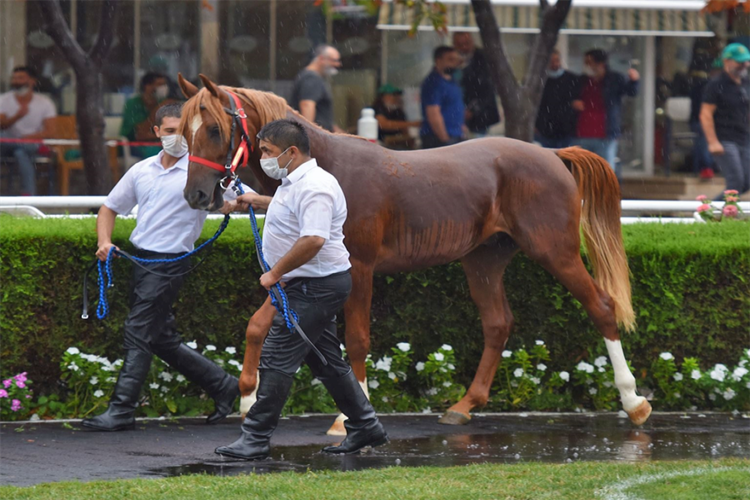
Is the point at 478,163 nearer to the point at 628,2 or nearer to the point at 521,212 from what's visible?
the point at 521,212

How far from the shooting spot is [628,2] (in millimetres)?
15781

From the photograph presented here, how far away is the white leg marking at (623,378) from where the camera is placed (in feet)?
24.8

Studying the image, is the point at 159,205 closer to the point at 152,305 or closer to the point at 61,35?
the point at 152,305

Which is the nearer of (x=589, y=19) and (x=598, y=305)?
(x=598, y=305)

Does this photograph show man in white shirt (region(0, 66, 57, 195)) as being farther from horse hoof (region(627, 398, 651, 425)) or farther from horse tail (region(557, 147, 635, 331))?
horse hoof (region(627, 398, 651, 425))

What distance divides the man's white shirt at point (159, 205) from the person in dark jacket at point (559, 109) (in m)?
7.36

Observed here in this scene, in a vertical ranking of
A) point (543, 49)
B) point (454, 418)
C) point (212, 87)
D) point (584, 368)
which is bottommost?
point (454, 418)

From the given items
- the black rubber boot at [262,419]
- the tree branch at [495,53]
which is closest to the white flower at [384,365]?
the black rubber boot at [262,419]

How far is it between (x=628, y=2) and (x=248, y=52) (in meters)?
4.84

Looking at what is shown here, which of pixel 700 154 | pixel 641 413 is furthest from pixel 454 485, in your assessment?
pixel 700 154

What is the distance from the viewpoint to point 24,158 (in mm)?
14023

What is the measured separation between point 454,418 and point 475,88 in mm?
7753

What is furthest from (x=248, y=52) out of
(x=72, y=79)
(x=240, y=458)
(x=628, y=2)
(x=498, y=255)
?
(x=240, y=458)

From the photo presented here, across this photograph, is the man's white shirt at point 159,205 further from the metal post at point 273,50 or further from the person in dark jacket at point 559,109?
the metal post at point 273,50
